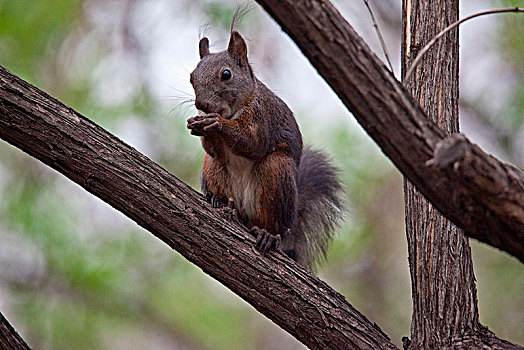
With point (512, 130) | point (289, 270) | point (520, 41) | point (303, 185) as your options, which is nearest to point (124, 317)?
point (303, 185)

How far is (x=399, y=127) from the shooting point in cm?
153

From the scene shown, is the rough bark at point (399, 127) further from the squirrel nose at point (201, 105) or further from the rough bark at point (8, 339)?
the rough bark at point (8, 339)

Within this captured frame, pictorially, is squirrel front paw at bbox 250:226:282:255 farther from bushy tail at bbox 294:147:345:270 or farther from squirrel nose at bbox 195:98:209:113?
bushy tail at bbox 294:147:345:270

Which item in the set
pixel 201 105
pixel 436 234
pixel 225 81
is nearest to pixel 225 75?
pixel 225 81

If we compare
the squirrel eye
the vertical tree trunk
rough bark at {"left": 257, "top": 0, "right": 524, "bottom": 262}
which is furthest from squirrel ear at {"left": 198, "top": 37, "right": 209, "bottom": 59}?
rough bark at {"left": 257, "top": 0, "right": 524, "bottom": 262}

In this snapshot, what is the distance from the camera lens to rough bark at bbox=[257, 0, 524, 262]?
1.48 m

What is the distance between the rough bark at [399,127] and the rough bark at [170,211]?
881mm

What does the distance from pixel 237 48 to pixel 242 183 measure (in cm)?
59

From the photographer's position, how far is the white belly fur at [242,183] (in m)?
2.89

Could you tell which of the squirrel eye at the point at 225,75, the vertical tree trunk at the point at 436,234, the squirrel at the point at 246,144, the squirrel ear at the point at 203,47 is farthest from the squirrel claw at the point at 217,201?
the vertical tree trunk at the point at 436,234

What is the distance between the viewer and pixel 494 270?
514 centimetres

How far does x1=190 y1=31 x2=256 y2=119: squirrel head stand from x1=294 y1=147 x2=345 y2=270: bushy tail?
0.65 meters

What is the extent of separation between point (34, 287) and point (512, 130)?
3359 mm

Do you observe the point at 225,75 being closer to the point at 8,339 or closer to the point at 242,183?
the point at 242,183
